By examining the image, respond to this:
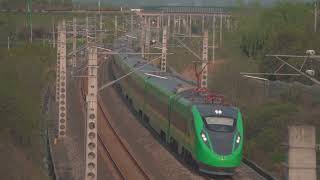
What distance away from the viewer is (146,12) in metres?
93.1

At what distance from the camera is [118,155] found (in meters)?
31.7

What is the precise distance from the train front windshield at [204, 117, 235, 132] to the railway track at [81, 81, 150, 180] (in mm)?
3341

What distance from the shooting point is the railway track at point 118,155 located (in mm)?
26953

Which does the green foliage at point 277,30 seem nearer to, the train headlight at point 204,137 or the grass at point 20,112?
the grass at point 20,112

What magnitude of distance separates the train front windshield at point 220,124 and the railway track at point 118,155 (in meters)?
3.34

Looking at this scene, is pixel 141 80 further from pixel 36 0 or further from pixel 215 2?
pixel 215 2

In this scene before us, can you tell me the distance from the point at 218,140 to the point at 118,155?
8.86m

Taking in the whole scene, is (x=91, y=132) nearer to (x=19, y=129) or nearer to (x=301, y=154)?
(x=19, y=129)

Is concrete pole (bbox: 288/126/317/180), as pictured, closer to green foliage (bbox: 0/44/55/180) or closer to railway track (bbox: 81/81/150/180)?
green foliage (bbox: 0/44/55/180)

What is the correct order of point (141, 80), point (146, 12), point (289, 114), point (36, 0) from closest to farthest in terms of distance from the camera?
point (289, 114)
point (141, 80)
point (36, 0)
point (146, 12)

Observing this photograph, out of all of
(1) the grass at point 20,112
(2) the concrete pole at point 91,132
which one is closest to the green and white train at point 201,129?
(2) the concrete pole at point 91,132

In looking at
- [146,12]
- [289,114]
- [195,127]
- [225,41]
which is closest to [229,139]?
[195,127]

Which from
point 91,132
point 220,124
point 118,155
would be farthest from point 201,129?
point 118,155

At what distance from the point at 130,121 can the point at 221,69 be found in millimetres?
12587
